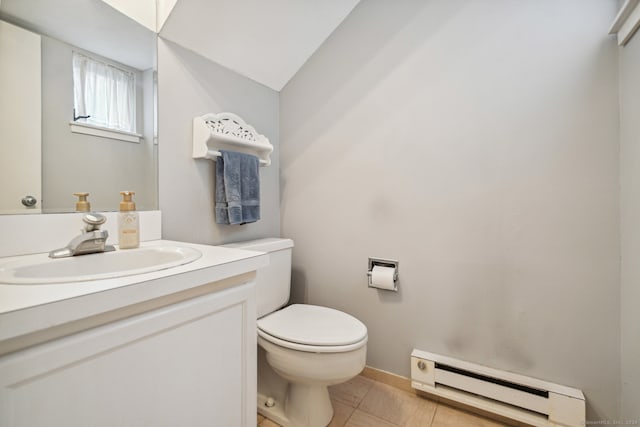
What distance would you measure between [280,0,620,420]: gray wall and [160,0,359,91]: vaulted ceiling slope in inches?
4.3

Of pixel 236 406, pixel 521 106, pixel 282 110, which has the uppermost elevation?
pixel 282 110

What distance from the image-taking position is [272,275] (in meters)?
1.42

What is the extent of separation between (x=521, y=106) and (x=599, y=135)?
288mm

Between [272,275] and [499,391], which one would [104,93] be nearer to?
[272,275]

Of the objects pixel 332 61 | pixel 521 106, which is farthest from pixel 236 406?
pixel 332 61

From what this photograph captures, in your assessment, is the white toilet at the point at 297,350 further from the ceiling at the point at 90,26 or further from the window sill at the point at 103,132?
the ceiling at the point at 90,26

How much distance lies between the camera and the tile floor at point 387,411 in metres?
1.24

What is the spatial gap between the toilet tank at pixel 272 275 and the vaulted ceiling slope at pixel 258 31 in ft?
3.08

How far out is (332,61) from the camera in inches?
63.9

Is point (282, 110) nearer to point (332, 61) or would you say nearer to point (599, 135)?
point (332, 61)

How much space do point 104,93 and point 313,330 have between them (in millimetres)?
1207

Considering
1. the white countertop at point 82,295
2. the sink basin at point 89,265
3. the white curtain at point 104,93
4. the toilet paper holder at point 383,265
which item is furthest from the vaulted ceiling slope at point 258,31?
the toilet paper holder at point 383,265

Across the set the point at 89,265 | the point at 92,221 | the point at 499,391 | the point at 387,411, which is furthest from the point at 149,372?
the point at 499,391

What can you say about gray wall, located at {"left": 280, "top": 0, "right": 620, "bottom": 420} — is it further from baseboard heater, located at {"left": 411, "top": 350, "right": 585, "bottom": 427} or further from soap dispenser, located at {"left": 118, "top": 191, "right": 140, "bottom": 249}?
soap dispenser, located at {"left": 118, "top": 191, "right": 140, "bottom": 249}
